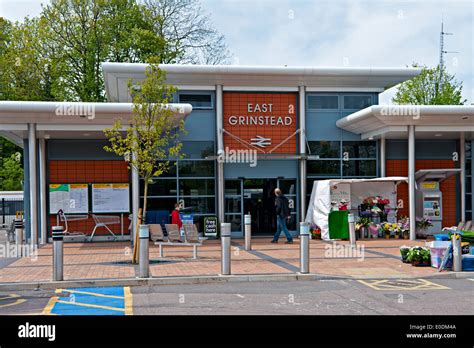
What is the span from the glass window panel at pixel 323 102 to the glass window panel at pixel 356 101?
40 centimetres

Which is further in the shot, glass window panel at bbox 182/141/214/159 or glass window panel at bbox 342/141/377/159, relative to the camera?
glass window panel at bbox 342/141/377/159

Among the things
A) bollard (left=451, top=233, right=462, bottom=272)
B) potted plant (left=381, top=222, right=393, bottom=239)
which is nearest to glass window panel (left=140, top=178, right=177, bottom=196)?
potted plant (left=381, top=222, right=393, bottom=239)

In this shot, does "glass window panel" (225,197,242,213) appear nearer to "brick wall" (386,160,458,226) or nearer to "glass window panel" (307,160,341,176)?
"glass window panel" (307,160,341,176)

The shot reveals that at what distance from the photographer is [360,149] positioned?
916 inches

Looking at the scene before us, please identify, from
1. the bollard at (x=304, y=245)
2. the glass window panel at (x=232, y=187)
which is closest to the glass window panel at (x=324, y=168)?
the glass window panel at (x=232, y=187)

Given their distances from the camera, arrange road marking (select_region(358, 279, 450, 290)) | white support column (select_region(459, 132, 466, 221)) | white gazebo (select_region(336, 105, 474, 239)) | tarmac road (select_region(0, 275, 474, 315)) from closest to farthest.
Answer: tarmac road (select_region(0, 275, 474, 315))
road marking (select_region(358, 279, 450, 290))
white gazebo (select_region(336, 105, 474, 239))
white support column (select_region(459, 132, 466, 221))

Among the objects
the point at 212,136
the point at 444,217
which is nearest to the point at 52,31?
the point at 212,136

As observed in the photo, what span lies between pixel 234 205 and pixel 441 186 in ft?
27.4

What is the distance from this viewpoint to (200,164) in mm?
22250

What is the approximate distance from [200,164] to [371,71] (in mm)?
7179

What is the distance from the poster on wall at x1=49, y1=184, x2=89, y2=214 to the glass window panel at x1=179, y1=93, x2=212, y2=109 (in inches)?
189

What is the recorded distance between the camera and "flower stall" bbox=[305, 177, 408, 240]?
20.9 meters
